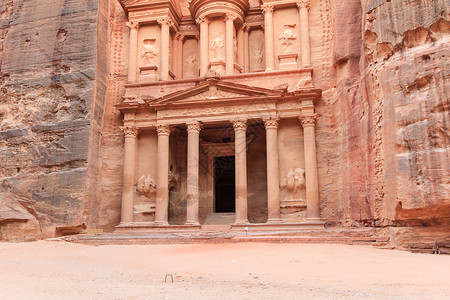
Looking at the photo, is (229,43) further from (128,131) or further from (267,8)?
(128,131)

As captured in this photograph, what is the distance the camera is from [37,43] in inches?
730

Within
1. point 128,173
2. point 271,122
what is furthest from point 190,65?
point 128,173

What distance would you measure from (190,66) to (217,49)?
2.27 metres

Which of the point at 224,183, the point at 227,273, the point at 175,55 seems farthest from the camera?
the point at 224,183

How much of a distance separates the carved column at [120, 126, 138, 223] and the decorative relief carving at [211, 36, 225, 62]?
4997 mm

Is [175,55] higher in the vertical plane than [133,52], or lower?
higher

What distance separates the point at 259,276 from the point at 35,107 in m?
14.4

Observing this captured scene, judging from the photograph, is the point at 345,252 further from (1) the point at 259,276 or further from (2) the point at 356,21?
(2) the point at 356,21

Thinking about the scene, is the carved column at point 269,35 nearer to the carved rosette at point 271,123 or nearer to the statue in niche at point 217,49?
the statue in niche at point 217,49

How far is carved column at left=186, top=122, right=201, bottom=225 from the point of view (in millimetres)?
16625

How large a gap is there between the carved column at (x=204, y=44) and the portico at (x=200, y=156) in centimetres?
150

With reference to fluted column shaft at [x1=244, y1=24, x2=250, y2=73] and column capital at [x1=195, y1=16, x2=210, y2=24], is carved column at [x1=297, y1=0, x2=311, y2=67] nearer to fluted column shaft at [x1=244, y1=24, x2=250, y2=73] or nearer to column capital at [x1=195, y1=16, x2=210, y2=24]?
fluted column shaft at [x1=244, y1=24, x2=250, y2=73]

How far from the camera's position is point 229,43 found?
1873 centimetres

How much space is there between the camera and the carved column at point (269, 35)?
1831 centimetres
